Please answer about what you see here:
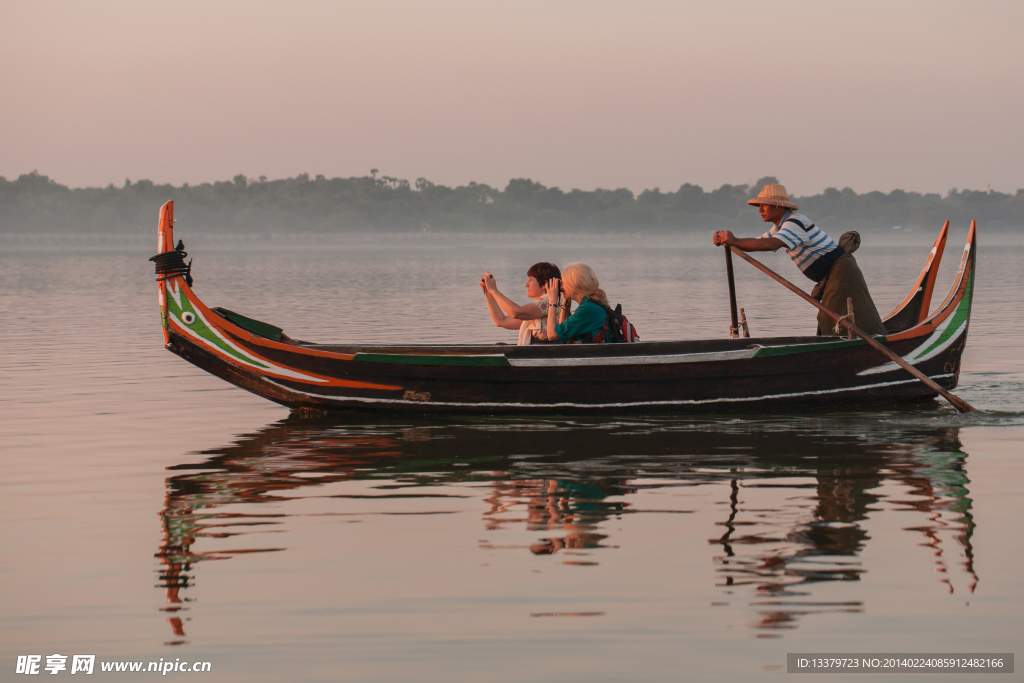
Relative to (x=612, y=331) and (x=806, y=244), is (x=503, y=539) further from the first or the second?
(x=806, y=244)

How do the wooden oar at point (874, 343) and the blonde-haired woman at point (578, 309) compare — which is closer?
the blonde-haired woman at point (578, 309)

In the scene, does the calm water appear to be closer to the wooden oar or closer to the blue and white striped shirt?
the wooden oar

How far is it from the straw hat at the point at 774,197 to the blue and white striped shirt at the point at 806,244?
0.42ft

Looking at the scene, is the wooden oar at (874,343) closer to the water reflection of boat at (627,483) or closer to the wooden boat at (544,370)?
the wooden boat at (544,370)

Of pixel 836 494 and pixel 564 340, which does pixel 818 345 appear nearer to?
pixel 564 340

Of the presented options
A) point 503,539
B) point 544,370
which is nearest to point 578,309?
point 544,370

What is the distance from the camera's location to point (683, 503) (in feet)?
22.9

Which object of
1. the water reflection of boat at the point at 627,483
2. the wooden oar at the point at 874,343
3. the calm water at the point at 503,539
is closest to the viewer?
the calm water at the point at 503,539

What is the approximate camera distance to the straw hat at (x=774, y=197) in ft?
32.4

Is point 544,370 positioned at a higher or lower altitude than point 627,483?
higher

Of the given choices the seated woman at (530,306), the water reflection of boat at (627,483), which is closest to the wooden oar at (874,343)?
the water reflection of boat at (627,483)

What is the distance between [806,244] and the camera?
9969mm

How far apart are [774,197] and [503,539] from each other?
4978 millimetres

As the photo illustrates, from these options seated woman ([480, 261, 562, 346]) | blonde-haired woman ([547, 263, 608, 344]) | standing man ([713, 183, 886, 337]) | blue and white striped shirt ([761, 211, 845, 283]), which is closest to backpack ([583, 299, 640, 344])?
blonde-haired woman ([547, 263, 608, 344])
